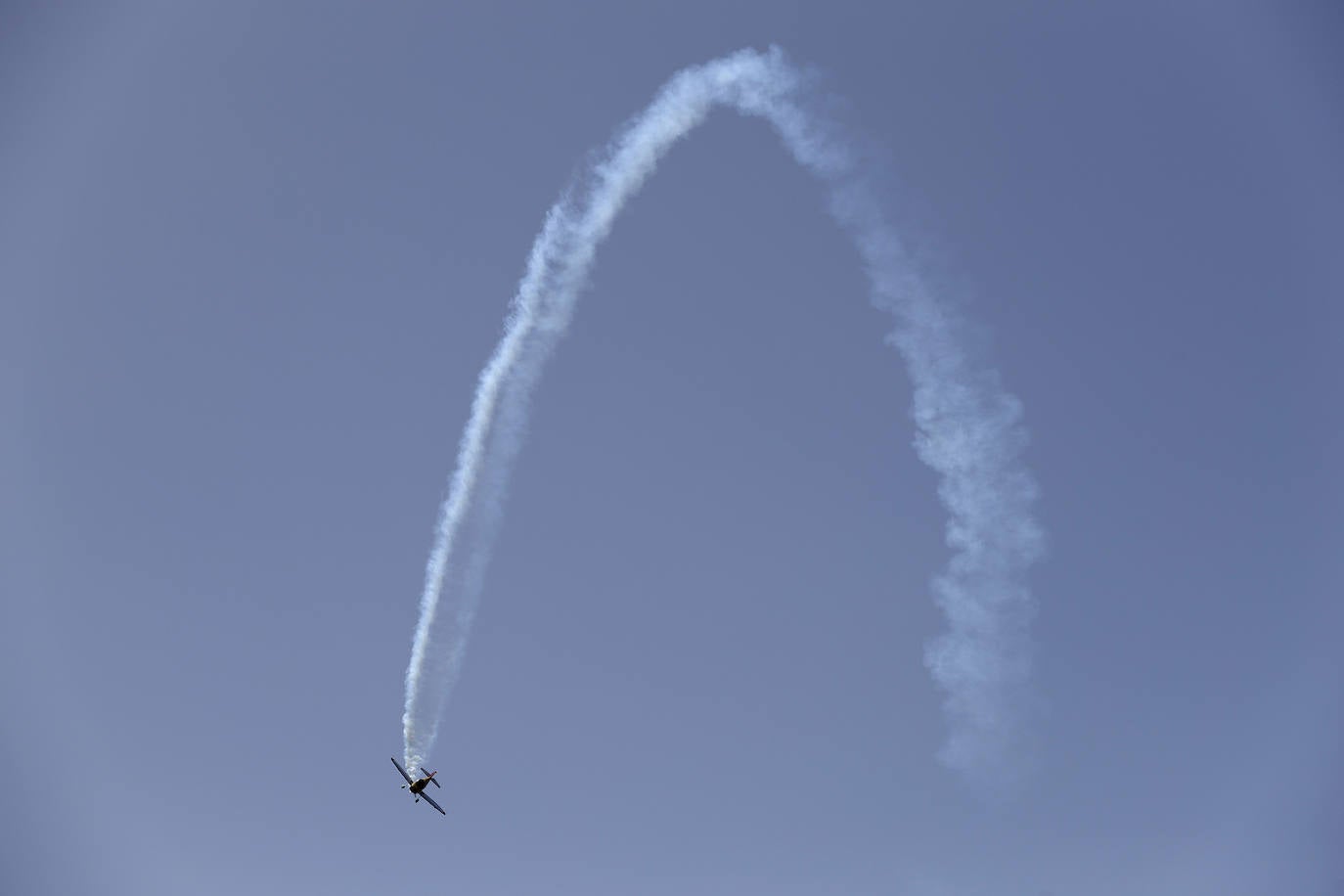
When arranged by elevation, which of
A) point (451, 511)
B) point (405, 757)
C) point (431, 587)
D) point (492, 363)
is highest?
point (492, 363)

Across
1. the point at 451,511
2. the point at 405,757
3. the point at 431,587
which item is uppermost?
the point at 451,511

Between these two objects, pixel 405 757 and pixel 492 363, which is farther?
pixel 405 757

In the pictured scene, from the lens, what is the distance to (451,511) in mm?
36094

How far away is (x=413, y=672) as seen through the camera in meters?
36.5

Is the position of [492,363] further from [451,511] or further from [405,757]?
[405,757]

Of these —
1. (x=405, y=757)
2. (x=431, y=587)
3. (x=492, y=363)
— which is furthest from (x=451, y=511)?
(x=405, y=757)

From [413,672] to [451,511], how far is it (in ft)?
21.1

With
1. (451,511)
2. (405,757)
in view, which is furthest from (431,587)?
(405,757)

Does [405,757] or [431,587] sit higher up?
[431,587]

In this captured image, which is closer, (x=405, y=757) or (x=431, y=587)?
(x=431, y=587)

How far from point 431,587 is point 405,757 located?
8447 millimetres

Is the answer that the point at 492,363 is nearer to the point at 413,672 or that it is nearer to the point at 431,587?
the point at 431,587

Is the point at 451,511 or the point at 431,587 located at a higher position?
the point at 451,511

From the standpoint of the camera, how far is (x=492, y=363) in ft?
116
